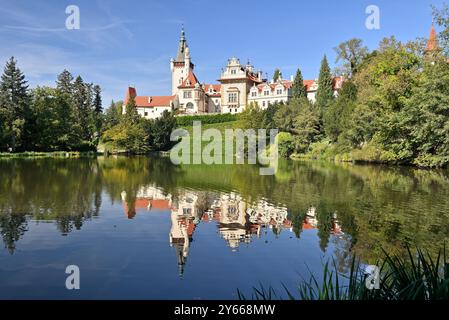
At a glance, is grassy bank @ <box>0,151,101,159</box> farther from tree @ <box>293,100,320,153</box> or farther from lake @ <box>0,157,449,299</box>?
lake @ <box>0,157,449,299</box>

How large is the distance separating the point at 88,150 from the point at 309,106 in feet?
107

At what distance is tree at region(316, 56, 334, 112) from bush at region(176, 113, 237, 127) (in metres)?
16.2

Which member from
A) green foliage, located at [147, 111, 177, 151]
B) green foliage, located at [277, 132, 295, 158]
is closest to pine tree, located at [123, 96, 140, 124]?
green foliage, located at [147, 111, 177, 151]

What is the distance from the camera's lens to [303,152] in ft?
185

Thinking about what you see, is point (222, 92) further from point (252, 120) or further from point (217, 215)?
point (217, 215)

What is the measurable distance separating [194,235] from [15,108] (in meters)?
48.5

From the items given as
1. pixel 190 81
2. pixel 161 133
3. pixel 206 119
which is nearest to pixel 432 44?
pixel 161 133

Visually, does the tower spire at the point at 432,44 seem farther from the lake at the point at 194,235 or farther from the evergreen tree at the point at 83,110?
the evergreen tree at the point at 83,110

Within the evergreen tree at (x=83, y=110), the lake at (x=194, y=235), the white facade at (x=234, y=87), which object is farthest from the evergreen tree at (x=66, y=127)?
the lake at (x=194, y=235)

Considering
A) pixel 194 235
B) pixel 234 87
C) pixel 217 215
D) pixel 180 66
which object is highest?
pixel 180 66

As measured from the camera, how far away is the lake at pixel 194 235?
25.6ft

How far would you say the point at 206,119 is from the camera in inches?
3071

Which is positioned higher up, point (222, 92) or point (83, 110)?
point (222, 92)

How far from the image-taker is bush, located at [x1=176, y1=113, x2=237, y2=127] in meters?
77.8
